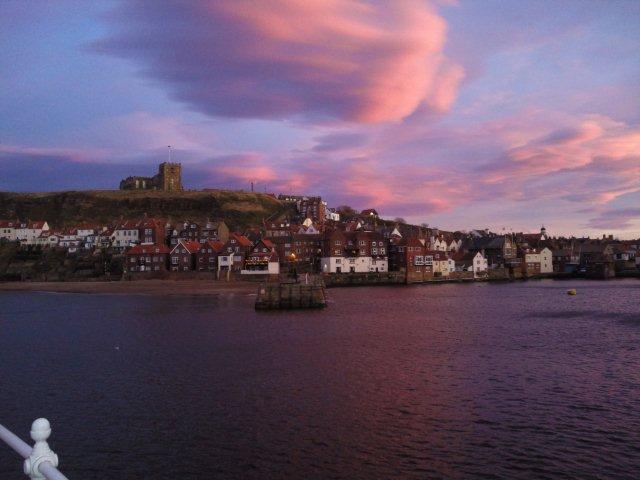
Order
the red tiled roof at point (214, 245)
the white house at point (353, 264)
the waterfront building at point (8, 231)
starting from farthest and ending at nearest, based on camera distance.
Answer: the waterfront building at point (8, 231), the white house at point (353, 264), the red tiled roof at point (214, 245)

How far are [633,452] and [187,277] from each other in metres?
100

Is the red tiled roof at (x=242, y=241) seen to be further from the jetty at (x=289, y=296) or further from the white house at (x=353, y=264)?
the jetty at (x=289, y=296)

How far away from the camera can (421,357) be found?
36094 mm

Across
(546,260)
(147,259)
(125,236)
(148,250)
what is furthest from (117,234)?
(546,260)

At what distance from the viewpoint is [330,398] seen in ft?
84.9

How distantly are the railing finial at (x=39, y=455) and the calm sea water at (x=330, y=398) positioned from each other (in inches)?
539

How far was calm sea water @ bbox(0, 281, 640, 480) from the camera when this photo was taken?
18.4m

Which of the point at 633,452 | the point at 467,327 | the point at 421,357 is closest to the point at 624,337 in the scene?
the point at 467,327

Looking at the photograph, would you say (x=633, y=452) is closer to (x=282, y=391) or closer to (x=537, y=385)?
(x=537, y=385)

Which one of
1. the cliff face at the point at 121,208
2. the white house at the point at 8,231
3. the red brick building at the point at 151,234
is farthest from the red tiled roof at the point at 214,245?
the white house at the point at 8,231

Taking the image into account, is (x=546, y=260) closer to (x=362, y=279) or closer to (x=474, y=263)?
(x=474, y=263)

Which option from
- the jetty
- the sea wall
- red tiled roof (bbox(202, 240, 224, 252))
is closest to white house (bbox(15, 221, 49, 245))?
red tiled roof (bbox(202, 240, 224, 252))

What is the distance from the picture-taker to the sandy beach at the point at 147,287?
313 feet

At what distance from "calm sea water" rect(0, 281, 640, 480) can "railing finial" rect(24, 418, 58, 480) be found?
13689 millimetres
